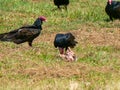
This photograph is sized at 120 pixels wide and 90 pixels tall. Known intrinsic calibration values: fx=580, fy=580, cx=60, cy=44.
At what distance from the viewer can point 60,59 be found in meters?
14.0

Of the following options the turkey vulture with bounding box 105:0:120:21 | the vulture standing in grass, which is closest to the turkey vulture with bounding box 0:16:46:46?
the vulture standing in grass

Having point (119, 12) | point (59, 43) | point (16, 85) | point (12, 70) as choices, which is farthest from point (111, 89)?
point (119, 12)

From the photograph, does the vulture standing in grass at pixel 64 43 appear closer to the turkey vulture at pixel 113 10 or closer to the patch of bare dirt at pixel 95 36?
the patch of bare dirt at pixel 95 36

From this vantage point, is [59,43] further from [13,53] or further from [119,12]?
[119,12]

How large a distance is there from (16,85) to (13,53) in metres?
3.40

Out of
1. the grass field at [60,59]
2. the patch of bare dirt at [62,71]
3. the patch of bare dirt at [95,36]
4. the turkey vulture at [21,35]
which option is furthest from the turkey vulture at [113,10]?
the patch of bare dirt at [62,71]

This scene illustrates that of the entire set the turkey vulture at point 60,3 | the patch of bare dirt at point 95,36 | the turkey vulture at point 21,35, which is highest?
the turkey vulture at point 21,35

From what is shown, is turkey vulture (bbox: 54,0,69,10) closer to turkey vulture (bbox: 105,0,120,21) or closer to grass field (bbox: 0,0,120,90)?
grass field (bbox: 0,0,120,90)

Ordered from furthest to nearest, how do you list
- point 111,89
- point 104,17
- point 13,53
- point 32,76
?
1. point 104,17
2. point 13,53
3. point 32,76
4. point 111,89

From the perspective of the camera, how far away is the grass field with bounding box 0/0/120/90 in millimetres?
11445

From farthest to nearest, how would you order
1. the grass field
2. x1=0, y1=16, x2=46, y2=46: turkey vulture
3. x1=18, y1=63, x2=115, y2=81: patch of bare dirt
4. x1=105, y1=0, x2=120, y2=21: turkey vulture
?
1. x1=105, y1=0, x2=120, y2=21: turkey vulture
2. x1=0, y1=16, x2=46, y2=46: turkey vulture
3. x1=18, y1=63, x2=115, y2=81: patch of bare dirt
4. the grass field

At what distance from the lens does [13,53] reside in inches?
564

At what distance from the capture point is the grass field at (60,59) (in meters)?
11.4

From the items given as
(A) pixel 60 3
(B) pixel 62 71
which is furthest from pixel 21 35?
(A) pixel 60 3
